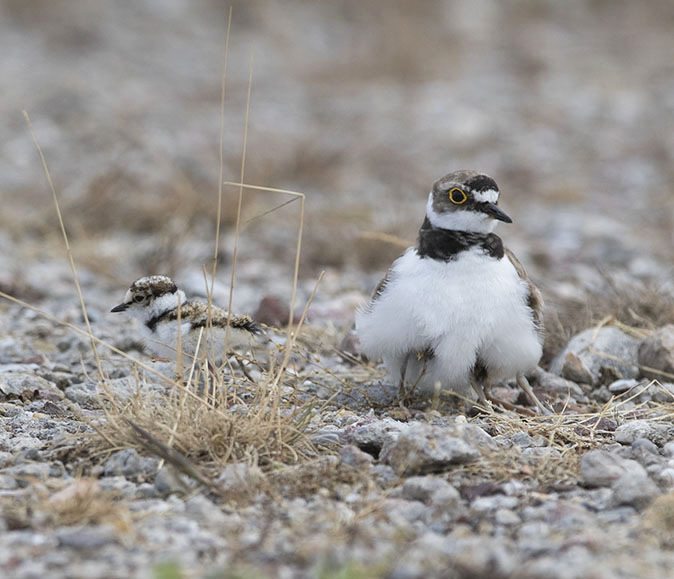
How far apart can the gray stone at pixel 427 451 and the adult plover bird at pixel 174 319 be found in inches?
56.1

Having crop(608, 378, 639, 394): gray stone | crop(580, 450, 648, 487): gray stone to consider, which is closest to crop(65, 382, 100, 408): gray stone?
crop(580, 450, 648, 487): gray stone

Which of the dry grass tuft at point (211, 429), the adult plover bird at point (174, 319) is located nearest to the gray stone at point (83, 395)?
the adult plover bird at point (174, 319)

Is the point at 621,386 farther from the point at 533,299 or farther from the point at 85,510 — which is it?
the point at 85,510

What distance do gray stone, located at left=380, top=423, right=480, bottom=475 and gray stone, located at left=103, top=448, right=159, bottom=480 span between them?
85 cm

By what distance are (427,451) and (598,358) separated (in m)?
1.99

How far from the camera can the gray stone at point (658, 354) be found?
477cm

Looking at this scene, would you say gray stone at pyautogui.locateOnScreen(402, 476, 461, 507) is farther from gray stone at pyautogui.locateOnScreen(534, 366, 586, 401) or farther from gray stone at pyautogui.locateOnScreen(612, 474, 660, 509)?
gray stone at pyautogui.locateOnScreen(534, 366, 586, 401)

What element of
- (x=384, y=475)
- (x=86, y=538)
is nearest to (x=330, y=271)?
(x=384, y=475)

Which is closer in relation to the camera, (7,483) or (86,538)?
(86,538)

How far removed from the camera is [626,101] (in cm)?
1400

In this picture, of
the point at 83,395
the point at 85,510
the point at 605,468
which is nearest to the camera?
the point at 85,510

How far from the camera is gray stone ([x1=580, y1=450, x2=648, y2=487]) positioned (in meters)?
3.25

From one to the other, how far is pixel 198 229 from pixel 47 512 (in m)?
5.64

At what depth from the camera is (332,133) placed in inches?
479
